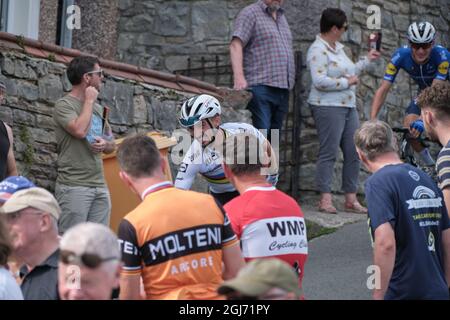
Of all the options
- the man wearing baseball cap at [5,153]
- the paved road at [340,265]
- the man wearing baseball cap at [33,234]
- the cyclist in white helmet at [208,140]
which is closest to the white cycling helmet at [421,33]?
the paved road at [340,265]

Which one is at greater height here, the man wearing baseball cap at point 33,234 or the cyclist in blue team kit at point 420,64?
the cyclist in blue team kit at point 420,64

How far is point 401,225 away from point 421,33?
4.46 m

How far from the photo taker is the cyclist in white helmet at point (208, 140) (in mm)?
7883

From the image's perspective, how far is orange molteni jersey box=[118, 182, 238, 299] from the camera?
18.2 ft

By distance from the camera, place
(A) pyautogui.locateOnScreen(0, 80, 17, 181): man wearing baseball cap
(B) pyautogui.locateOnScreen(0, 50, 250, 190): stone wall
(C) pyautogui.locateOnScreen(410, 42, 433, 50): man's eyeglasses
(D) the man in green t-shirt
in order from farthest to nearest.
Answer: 1. (C) pyautogui.locateOnScreen(410, 42, 433, 50): man's eyeglasses
2. (B) pyautogui.locateOnScreen(0, 50, 250, 190): stone wall
3. (D) the man in green t-shirt
4. (A) pyautogui.locateOnScreen(0, 80, 17, 181): man wearing baseball cap

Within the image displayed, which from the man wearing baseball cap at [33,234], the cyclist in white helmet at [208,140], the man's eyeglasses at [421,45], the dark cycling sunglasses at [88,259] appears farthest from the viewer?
the man's eyeglasses at [421,45]

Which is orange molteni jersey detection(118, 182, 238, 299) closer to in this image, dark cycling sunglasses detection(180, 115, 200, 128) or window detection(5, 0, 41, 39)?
dark cycling sunglasses detection(180, 115, 200, 128)

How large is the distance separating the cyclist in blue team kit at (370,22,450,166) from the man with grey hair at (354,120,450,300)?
3.79 m

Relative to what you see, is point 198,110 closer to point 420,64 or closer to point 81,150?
point 81,150

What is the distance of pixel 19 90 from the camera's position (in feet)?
33.2

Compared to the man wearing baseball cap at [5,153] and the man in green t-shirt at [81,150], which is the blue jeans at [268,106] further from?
the man wearing baseball cap at [5,153]

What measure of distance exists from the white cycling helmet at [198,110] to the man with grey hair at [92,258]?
332 centimetres

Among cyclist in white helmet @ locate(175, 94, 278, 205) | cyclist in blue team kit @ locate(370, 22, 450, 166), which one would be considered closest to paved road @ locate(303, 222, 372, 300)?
cyclist in blue team kit @ locate(370, 22, 450, 166)
